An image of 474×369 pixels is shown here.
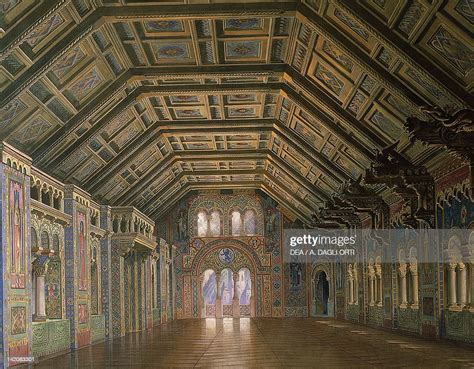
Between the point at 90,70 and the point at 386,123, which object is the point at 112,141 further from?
the point at 386,123

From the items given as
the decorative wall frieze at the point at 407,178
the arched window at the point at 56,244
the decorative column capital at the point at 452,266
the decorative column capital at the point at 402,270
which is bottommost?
the decorative column capital at the point at 402,270

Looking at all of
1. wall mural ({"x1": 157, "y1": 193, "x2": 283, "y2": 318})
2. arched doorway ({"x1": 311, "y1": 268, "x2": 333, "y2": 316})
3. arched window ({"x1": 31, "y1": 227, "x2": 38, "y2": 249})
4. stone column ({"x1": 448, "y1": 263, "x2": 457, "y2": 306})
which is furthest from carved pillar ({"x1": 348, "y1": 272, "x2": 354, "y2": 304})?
arched window ({"x1": 31, "y1": 227, "x2": 38, "y2": 249})

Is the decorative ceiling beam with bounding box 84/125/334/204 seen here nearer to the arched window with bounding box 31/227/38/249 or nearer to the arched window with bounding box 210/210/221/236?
the arched window with bounding box 31/227/38/249

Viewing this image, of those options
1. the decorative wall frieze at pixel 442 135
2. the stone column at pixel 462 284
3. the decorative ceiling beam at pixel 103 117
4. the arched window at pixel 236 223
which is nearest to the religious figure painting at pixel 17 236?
the decorative ceiling beam at pixel 103 117

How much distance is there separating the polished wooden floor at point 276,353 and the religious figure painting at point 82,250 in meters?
1.84

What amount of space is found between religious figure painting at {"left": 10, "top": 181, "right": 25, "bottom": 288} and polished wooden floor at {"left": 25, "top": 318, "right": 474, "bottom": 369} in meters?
1.81

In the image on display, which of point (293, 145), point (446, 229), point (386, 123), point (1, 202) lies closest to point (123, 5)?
point (1, 202)

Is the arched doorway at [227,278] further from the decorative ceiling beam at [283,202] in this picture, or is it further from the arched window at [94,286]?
the arched window at [94,286]

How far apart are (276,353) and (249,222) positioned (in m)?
27.6

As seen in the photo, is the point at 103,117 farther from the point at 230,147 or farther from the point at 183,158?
the point at 183,158

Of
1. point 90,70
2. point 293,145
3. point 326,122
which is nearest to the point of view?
point 90,70

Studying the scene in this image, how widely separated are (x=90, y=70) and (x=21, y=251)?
4.22 meters

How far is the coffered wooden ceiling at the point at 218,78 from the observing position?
14.5 meters

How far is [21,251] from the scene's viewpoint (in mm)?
16547
